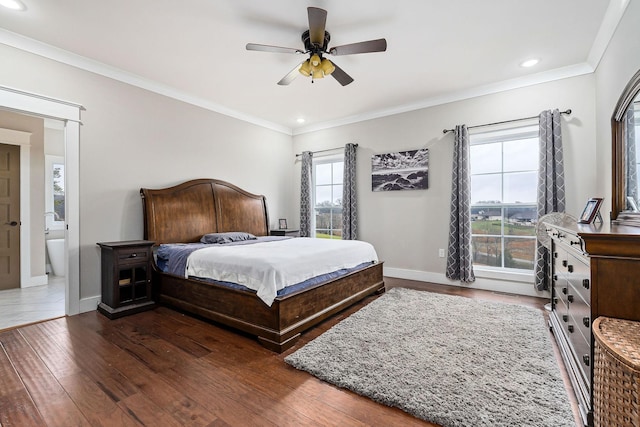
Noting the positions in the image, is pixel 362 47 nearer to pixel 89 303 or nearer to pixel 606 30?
pixel 606 30

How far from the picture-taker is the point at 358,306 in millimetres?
3318

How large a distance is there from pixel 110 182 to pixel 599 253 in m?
4.37

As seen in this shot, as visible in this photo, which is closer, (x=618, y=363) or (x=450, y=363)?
(x=618, y=363)

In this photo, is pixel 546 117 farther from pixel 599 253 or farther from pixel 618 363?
pixel 618 363

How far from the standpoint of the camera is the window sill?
373cm

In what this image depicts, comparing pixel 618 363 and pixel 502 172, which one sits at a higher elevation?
pixel 502 172

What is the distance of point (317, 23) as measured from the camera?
2293 mm

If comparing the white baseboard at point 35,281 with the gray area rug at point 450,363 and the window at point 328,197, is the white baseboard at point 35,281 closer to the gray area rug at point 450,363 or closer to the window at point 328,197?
the window at point 328,197

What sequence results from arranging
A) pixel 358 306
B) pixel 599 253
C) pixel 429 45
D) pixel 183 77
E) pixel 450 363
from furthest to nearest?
pixel 183 77, pixel 358 306, pixel 429 45, pixel 450 363, pixel 599 253

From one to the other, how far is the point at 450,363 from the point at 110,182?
3962mm

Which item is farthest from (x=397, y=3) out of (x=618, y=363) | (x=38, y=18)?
(x=38, y=18)

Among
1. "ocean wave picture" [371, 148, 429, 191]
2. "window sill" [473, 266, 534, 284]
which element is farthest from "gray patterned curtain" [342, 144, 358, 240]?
"window sill" [473, 266, 534, 284]

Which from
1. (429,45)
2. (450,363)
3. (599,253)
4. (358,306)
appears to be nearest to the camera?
(599,253)

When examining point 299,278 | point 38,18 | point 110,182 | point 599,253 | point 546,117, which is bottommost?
point 299,278
